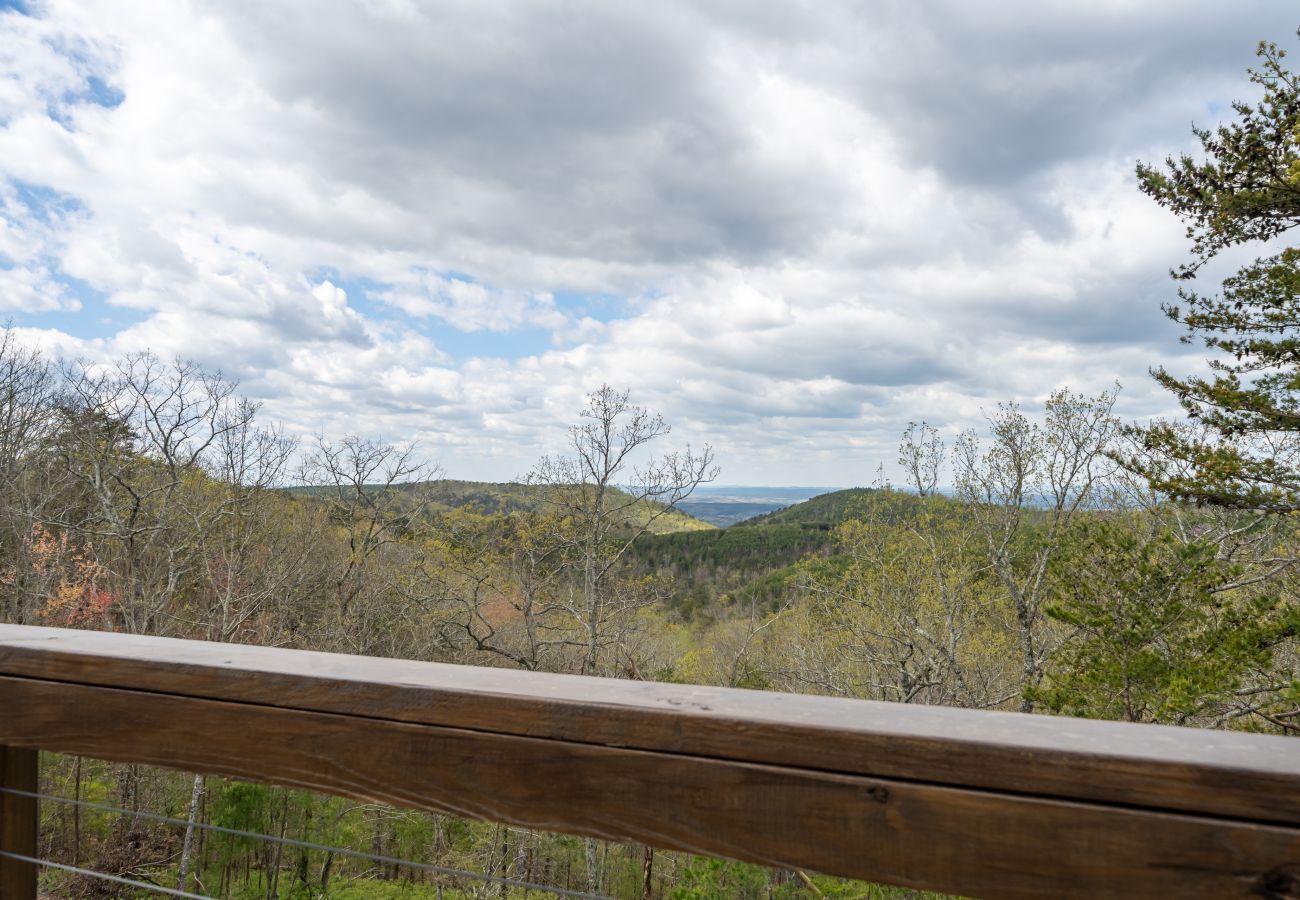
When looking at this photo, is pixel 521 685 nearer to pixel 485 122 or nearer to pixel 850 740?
pixel 850 740

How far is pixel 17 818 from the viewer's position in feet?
3.29

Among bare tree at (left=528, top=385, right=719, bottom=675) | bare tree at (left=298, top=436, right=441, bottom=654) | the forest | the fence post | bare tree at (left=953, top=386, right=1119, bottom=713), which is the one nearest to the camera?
the fence post

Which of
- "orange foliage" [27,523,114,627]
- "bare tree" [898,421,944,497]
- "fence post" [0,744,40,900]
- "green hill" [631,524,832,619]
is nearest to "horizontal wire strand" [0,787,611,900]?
"fence post" [0,744,40,900]

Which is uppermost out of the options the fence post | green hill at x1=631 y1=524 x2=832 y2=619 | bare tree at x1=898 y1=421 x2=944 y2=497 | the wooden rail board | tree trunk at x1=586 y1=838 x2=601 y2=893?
bare tree at x1=898 y1=421 x2=944 y2=497

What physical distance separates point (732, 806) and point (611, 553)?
49.1 ft

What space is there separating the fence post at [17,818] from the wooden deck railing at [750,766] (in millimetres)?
173

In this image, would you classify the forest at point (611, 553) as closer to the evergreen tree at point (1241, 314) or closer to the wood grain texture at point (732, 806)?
the evergreen tree at point (1241, 314)

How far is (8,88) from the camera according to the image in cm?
1434

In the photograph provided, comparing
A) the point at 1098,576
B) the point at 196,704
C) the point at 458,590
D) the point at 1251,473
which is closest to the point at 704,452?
the point at 458,590

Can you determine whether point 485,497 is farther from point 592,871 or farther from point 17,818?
point 17,818

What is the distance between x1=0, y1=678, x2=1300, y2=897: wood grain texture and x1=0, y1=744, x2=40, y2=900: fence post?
0.20 metres

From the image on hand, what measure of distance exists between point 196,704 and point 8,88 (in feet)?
62.4

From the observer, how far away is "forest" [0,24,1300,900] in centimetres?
804

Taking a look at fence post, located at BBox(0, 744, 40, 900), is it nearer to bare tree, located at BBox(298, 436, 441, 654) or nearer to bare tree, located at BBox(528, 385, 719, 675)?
bare tree, located at BBox(528, 385, 719, 675)
